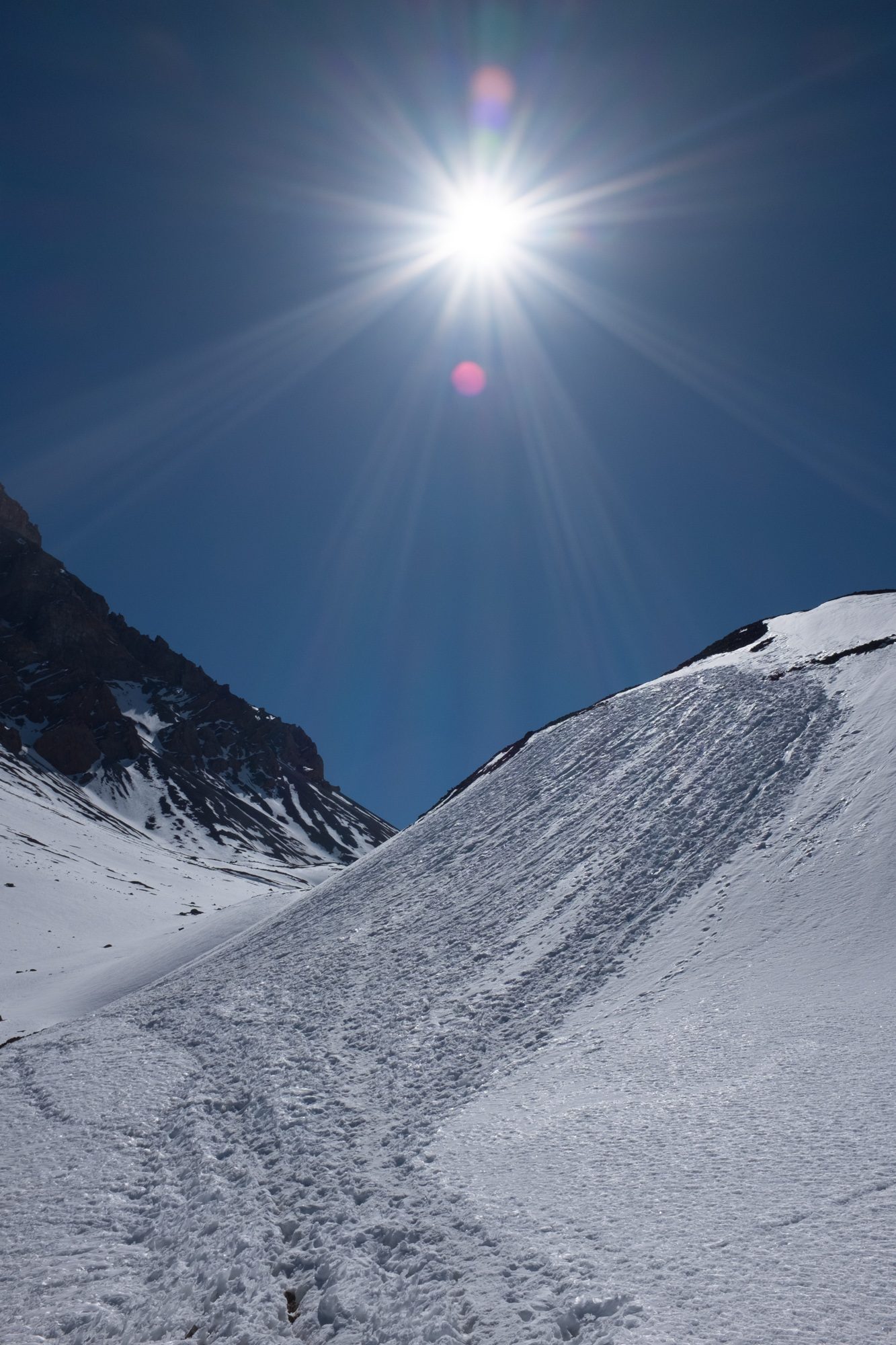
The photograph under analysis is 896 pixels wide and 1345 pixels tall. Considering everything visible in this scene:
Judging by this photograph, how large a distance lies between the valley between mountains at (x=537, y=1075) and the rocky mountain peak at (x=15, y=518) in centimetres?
18823

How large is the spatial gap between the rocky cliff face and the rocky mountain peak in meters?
0.39

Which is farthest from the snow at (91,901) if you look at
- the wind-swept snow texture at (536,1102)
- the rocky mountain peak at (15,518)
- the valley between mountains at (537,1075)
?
the rocky mountain peak at (15,518)

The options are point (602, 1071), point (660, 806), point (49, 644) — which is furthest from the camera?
point (49, 644)

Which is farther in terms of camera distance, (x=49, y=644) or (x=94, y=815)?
(x=49, y=644)

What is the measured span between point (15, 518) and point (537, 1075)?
21747 centimetres

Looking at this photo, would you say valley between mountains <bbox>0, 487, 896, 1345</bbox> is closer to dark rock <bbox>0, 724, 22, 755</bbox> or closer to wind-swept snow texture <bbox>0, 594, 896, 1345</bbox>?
wind-swept snow texture <bbox>0, 594, 896, 1345</bbox>

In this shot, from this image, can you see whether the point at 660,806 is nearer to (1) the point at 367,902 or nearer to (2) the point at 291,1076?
(1) the point at 367,902

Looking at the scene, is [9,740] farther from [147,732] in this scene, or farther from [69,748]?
[147,732]

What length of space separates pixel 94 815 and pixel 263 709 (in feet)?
349

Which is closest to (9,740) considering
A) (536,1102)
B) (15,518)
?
(15,518)

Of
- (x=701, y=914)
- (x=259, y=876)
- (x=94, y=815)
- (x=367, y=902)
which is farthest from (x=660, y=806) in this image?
(x=94, y=815)

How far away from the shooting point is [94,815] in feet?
306

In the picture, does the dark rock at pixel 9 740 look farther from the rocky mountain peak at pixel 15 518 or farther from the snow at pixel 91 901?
the rocky mountain peak at pixel 15 518

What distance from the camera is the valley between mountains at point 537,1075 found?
19.8 feet
